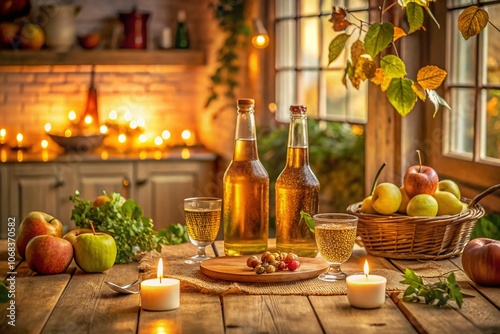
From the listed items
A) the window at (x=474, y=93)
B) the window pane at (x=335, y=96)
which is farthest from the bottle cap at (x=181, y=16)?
the window at (x=474, y=93)

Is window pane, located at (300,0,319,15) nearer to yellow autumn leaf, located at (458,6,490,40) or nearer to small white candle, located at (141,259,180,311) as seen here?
yellow autumn leaf, located at (458,6,490,40)

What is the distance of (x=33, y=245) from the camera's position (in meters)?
2.04

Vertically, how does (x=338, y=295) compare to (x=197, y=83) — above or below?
below

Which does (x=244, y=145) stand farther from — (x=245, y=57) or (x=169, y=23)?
(x=169, y=23)

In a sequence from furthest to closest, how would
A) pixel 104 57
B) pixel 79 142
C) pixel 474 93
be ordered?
pixel 104 57 → pixel 79 142 → pixel 474 93

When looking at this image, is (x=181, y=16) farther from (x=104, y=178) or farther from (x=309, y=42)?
(x=309, y=42)

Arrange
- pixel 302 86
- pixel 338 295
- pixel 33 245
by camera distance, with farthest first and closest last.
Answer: pixel 302 86 → pixel 33 245 → pixel 338 295

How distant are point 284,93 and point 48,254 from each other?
2773 millimetres

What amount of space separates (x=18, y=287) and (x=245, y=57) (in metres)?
3.23

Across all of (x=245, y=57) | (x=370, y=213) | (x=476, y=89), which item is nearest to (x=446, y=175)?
(x=476, y=89)

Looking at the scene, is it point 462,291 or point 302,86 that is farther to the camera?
point 302,86

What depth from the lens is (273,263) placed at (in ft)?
6.46

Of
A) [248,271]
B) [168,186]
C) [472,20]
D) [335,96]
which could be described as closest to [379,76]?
[472,20]

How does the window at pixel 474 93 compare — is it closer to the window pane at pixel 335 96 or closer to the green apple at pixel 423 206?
the green apple at pixel 423 206
